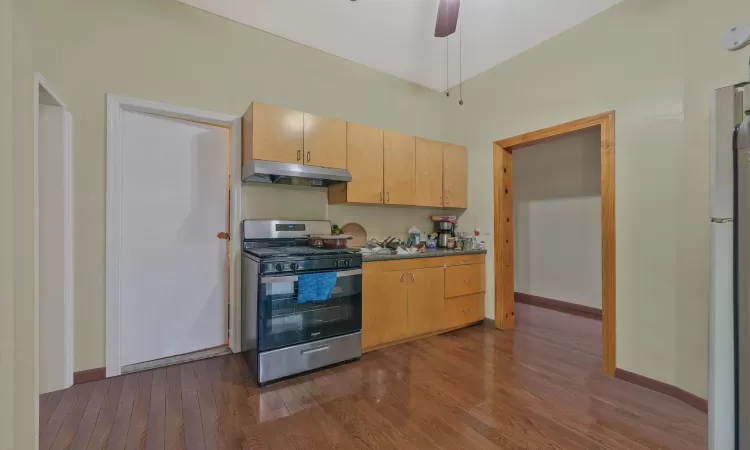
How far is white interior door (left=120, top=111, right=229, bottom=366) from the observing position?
2348 millimetres

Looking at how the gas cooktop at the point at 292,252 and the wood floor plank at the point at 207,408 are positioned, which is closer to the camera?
the wood floor plank at the point at 207,408

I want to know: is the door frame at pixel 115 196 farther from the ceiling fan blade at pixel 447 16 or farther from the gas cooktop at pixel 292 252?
the ceiling fan blade at pixel 447 16

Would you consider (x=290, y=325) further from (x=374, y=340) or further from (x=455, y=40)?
(x=455, y=40)

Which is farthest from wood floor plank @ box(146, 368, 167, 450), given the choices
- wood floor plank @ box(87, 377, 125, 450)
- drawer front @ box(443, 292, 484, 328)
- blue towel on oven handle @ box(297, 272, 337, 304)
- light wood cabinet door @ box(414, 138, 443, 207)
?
light wood cabinet door @ box(414, 138, 443, 207)

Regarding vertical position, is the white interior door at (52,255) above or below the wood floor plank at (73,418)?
above

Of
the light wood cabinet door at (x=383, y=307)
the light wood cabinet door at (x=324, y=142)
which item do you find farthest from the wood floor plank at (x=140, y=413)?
the light wood cabinet door at (x=324, y=142)

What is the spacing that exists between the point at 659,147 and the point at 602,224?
655 mm

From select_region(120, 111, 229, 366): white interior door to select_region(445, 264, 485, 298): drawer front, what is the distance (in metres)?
2.19

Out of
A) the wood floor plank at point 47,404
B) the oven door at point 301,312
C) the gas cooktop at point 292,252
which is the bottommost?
the wood floor plank at point 47,404

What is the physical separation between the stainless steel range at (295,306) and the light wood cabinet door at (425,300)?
0.60 meters

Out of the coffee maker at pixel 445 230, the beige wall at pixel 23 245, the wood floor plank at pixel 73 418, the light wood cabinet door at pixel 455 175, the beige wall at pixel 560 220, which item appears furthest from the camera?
the beige wall at pixel 560 220

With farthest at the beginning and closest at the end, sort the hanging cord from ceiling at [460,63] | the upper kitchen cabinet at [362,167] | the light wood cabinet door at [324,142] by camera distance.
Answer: the upper kitchen cabinet at [362,167], the hanging cord from ceiling at [460,63], the light wood cabinet door at [324,142]

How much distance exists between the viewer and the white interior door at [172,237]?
235 centimetres

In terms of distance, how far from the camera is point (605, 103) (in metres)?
2.45
